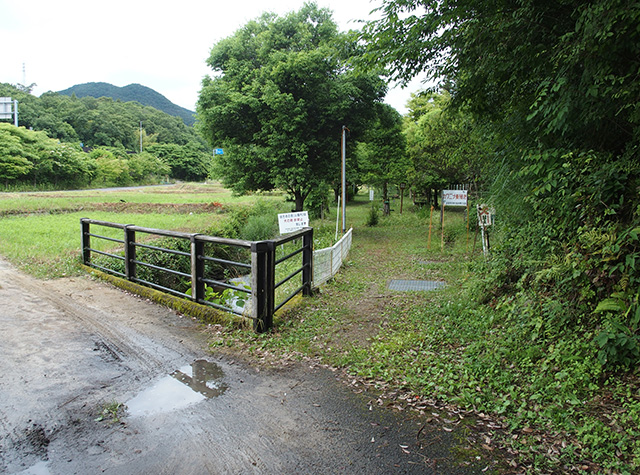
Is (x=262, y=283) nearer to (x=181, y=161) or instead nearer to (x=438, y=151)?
(x=438, y=151)

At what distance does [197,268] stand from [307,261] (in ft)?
5.95

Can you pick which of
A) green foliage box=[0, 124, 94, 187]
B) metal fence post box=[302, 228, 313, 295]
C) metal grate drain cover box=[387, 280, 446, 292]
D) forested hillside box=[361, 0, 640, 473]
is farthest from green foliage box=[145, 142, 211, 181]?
forested hillside box=[361, 0, 640, 473]

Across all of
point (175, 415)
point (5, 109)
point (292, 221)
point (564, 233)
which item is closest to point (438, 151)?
point (292, 221)

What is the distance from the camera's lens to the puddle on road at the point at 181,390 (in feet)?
11.1

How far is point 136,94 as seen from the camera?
17712 cm

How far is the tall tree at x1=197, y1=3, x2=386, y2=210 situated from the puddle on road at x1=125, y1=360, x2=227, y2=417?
12.0m

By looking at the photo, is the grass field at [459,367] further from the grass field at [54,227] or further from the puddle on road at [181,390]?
the puddle on road at [181,390]

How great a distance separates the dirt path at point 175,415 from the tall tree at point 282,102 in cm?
1157

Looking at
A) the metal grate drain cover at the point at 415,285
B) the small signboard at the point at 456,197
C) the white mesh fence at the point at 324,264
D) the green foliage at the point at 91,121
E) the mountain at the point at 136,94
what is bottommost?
the metal grate drain cover at the point at 415,285

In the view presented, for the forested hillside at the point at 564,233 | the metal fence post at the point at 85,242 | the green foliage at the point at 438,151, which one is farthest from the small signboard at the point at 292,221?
the green foliage at the point at 438,151

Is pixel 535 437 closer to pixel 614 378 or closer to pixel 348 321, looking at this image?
pixel 614 378

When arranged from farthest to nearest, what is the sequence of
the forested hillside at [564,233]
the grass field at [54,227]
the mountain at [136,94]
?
the mountain at [136,94], the grass field at [54,227], the forested hillside at [564,233]

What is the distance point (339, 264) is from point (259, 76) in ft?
31.6

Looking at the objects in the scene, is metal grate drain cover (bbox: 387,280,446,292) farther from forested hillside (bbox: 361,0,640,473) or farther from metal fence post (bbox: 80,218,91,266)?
metal fence post (bbox: 80,218,91,266)
